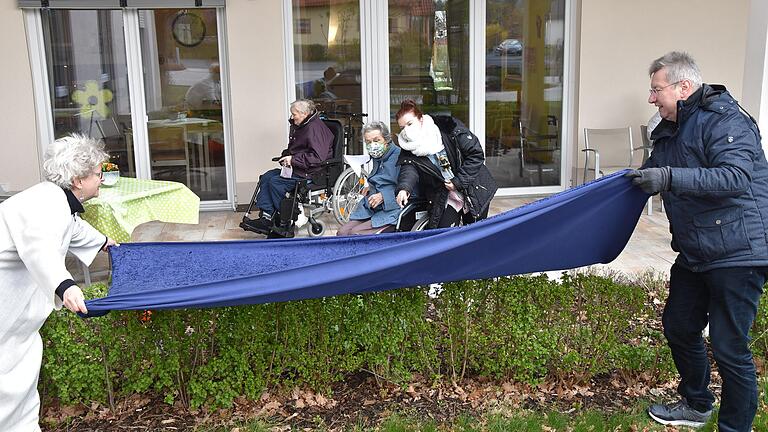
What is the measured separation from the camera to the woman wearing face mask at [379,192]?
17.5ft

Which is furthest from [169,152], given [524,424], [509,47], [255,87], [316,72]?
[524,424]

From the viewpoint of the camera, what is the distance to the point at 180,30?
8.12m

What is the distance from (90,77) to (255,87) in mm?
1680

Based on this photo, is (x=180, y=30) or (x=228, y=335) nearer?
(x=228, y=335)

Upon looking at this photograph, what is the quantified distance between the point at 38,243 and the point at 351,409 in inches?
62.2

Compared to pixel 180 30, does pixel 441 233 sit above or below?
below

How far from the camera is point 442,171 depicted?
17.0ft

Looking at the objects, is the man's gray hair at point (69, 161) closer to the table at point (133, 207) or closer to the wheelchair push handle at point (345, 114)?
the table at point (133, 207)

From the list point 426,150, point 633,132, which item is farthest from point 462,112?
point 426,150

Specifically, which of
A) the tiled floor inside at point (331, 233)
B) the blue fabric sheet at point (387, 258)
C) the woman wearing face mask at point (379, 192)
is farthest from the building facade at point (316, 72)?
the blue fabric sheet at point (387, 258)

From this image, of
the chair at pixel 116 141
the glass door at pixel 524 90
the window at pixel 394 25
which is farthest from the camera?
the glass door at pixel 524 90

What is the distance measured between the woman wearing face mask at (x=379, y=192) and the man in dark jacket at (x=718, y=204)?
232cm

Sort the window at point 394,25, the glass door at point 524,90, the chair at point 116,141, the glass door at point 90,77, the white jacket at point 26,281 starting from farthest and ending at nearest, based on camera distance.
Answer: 1. the glass door at point 524,90
2. the window at point 394,25
3. the chair at point 116,141
4. the glass door at point 90,77
5. the white jacket at point 26,281

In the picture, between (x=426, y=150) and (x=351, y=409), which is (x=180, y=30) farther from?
(x=351, y=409)
